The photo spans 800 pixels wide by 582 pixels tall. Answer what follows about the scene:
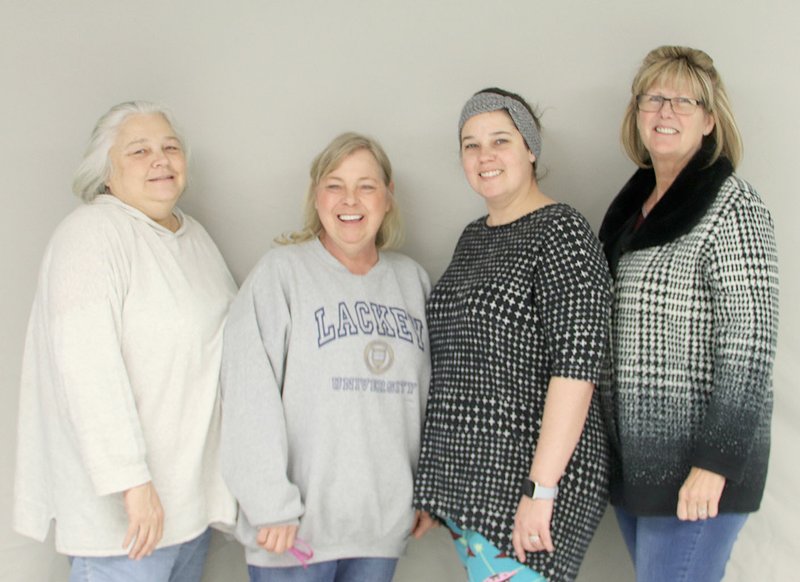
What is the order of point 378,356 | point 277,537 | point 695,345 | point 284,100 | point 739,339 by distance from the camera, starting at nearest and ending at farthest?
point 739,339
point 695,345
point 277,537
point 378,356
point 284,100

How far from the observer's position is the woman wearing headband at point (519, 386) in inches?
65.2

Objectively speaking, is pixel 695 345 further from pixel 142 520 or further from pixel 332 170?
pixel 142 520

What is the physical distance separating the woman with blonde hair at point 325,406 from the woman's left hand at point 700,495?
25.3 inches

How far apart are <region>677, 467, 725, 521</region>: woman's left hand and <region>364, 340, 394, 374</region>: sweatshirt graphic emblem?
2.42ft

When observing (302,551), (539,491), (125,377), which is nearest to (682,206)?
(539,491)

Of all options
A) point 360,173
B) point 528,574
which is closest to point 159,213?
point 360,173

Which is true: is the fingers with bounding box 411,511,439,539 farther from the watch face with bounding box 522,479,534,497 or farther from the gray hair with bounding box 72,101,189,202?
the gray hair with bounding box 72,101,189,202

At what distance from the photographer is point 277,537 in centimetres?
180

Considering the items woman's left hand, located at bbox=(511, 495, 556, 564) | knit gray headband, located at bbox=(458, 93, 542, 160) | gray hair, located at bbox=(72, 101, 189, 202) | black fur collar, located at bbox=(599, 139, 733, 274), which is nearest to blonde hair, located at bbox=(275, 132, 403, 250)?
knit gray headband, located at bbox=(458, 93, 542, 160)

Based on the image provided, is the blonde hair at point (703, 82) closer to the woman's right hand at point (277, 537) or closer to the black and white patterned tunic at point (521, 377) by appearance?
the black and white patterned tunic at point (521, 377)

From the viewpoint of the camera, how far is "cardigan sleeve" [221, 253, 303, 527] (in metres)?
1.79

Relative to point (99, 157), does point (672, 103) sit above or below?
above

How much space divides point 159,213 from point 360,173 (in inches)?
20.8

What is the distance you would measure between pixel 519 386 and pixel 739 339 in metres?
0.47
